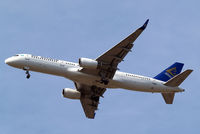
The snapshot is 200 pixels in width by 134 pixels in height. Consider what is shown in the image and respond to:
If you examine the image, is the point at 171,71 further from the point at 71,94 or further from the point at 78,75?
the point at 71,94

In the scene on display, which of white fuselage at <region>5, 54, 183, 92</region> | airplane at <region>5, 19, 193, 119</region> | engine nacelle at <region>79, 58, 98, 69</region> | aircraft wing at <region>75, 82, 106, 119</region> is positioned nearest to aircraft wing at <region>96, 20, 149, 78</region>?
airplane at <region>5, 19, 193, 119</region>

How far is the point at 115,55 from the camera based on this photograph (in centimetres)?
6359

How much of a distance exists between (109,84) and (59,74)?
7.94m

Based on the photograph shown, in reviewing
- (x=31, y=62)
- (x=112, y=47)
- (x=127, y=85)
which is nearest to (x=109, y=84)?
(x=127, y=85)

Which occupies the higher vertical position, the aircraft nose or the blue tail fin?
the aircraft nose

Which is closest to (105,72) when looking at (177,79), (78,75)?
(78,75)

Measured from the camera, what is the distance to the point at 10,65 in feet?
216

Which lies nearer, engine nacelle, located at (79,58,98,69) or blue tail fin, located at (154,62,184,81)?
engine nacelle, located at (79,58,98,69)

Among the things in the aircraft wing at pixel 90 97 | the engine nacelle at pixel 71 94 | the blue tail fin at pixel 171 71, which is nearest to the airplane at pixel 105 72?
the blue tail fin at pixel 171 71

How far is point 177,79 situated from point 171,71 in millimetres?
4536

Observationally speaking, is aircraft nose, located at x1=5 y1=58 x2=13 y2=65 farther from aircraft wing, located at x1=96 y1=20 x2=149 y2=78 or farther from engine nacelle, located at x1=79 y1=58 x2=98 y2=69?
aircraft wing, located at x1=96 y1=20 x2=149 y2=78

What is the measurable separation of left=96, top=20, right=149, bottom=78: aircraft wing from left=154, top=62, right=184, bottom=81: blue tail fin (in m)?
9.06

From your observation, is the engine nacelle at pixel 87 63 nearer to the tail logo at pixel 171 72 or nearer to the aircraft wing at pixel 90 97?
the aircraft wing at pixel 90 97

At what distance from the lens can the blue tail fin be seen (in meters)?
70.2
